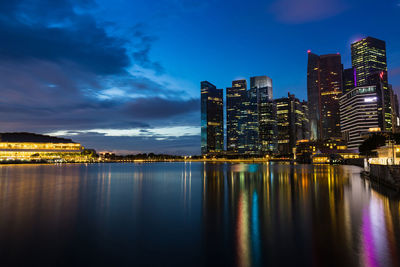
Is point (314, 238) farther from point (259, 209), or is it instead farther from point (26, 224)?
point (26, 224)

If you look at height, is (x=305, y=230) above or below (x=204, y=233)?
above

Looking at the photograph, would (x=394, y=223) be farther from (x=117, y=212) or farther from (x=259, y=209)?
(x=117, y=212)

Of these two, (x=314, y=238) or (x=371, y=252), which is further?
(x=314, y=238)

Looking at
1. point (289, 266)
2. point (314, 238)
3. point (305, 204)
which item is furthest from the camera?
point (305, 204)

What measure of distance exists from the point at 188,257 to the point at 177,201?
59.6 ft

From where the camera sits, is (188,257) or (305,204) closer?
(188,257)

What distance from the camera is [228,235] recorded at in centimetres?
1669

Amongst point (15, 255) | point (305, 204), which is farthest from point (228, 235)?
point (305, 204)

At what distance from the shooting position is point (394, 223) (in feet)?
63.7

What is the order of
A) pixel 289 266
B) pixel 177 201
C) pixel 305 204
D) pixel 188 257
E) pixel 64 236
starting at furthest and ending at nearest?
pixel 177 201 → pixel 305 204 → pixel 64 236 → pixel 188 257 → pixel 289 266

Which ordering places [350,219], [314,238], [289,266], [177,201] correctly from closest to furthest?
[289,266] < [314,238] < [350,219] < [177,201]

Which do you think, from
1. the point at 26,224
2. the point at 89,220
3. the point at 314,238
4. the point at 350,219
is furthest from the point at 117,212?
the point at 350,219

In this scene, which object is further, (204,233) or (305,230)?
(305,230)

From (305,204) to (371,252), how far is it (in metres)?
14.0
